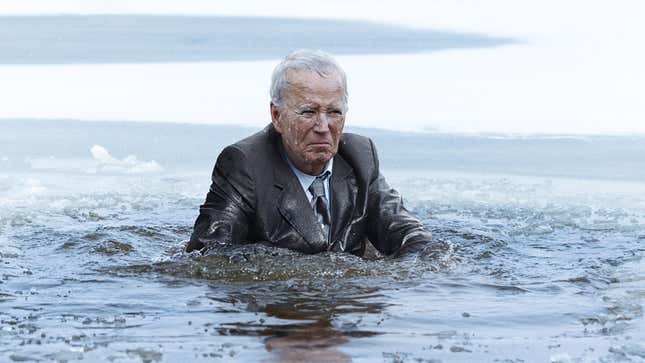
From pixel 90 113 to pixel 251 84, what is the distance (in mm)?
1594

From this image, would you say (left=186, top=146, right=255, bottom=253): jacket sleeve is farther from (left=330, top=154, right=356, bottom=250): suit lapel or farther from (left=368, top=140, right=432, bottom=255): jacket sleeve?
(left=368, top=140, right=432, bottom=255): jacket sleeve

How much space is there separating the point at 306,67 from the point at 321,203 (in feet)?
2.07

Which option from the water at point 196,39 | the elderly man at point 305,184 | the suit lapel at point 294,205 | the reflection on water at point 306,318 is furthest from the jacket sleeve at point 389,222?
the water at point 196,39

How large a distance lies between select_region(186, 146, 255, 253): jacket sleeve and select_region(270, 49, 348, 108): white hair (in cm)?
31

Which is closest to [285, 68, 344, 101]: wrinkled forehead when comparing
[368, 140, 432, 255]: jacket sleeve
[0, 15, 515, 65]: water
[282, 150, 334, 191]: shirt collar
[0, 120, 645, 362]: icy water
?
[282, 150, 334, 191]: shirt collar

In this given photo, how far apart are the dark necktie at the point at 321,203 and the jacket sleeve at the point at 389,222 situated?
0.25 meters

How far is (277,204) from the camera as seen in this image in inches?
204

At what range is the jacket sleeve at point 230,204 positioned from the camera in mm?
5160

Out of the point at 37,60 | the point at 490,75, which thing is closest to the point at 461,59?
the point at 490,75

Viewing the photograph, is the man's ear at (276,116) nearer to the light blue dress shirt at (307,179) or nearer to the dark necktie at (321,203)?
the light blue dress shirt at (307,179)

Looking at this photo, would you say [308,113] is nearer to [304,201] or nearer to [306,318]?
[304,201]

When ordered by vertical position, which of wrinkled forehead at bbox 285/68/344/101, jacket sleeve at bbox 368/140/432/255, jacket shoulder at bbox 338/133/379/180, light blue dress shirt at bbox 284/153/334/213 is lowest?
jacket sleeve at bbox 368/140/432/255

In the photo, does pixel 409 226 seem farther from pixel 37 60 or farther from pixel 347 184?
pixel 37 60

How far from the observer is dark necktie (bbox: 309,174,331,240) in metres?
5.30
